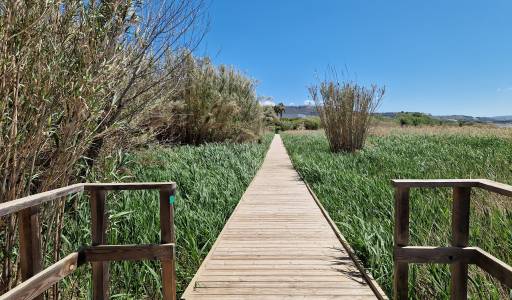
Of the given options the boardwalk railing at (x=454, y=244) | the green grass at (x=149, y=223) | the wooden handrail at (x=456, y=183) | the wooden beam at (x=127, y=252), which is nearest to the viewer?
the wooden handrail at (x=456, y=183)

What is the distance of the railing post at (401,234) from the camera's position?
2426mm

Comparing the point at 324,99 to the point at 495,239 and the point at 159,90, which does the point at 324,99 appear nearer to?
the point at 159,90

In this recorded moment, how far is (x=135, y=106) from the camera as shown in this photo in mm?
4855

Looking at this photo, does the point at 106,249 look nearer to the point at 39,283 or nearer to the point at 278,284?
the point at 39,283

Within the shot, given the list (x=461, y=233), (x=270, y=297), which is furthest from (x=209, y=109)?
(x=461, y=233)

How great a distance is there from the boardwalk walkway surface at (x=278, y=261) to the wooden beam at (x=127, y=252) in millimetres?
494

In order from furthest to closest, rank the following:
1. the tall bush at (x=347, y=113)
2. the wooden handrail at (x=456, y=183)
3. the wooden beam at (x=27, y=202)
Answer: the tall bush at (x=347, y=113), the wooden handrail at (x=456, y=183), the wooden beam at (x=27, y=202)

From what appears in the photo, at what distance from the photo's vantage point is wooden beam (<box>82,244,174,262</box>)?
94.2 inches

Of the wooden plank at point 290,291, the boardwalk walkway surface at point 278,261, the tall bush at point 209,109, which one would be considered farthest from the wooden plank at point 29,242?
the tall bush at point 209,109

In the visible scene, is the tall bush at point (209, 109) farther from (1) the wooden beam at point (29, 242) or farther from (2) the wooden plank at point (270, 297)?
(1) the wooden beam at point (29, 242)

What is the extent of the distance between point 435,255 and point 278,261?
154 cm

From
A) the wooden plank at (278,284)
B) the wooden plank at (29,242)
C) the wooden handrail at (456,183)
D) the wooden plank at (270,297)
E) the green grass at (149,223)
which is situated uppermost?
the wooden handrail at (456,183)

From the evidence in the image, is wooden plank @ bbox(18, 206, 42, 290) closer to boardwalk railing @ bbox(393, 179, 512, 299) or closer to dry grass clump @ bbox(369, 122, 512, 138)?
boardwalk railing @ bbox(393, 179, 512, 299)

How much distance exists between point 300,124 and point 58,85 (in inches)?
2451
